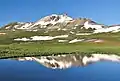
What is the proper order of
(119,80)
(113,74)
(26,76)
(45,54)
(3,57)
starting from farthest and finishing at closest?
(45,54) < (3,57) < (113,74) < (26,76) < (119,80)

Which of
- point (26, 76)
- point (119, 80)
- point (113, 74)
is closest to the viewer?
point (119, 80)

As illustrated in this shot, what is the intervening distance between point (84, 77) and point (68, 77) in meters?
1.44

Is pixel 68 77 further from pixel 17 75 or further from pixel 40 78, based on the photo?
pixel 17 75

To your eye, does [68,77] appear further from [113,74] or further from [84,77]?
[113,74]

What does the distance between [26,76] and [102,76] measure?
7.04m

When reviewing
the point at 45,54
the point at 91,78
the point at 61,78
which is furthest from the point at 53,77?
the point at 45,54

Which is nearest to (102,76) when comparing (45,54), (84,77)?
(84,77)

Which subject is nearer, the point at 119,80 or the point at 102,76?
the point at 119,80

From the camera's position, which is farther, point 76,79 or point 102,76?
point 102,76

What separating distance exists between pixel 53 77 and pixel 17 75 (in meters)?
3.70

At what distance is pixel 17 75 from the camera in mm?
35094

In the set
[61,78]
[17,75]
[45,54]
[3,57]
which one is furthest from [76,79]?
[45,54]

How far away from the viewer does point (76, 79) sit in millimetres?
32500

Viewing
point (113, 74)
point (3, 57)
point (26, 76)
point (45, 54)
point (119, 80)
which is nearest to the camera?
point (119, 80)
